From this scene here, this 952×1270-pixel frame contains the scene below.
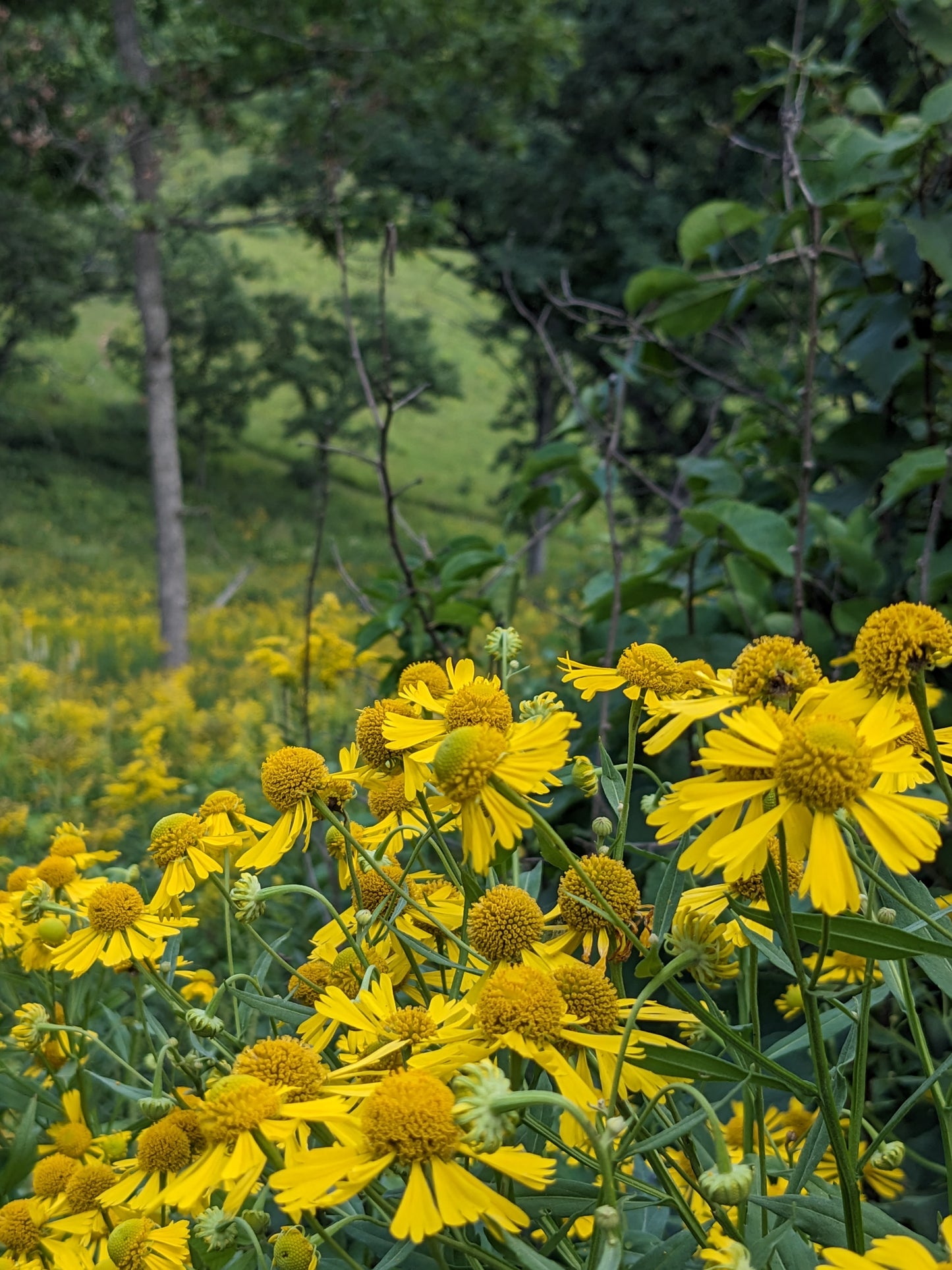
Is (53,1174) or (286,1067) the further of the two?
(53,1174)

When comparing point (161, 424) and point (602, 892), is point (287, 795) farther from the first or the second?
point (161, 424)

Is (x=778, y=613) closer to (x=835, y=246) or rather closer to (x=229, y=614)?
(x=835, y=246)

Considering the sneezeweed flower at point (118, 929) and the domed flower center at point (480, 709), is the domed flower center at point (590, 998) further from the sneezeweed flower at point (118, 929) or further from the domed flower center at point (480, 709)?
the sneezeweed flower at point (118, 929)

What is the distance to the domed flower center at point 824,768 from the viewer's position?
461 mm

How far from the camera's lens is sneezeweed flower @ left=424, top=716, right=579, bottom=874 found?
0.51m

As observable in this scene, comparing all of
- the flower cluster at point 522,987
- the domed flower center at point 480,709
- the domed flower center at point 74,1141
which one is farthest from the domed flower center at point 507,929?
the domed flower center at point 74,1141

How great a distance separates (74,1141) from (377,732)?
512mm

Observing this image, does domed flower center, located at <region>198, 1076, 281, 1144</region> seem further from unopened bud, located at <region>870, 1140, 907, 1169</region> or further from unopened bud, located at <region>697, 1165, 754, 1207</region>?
unopened bud, located at <region>870, 1140, 907, 1169</region>

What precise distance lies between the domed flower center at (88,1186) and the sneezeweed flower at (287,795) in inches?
11.0

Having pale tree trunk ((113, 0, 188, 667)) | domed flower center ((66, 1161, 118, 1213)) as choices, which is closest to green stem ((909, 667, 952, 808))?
domed flower center ((66, 1161, 118, 1213))

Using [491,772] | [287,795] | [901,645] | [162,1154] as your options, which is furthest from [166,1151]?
[901,645]

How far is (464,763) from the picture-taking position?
1.69 ft

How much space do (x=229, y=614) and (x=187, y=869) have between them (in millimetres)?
7563

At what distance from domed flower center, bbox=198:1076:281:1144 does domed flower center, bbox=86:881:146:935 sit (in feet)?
0.93
